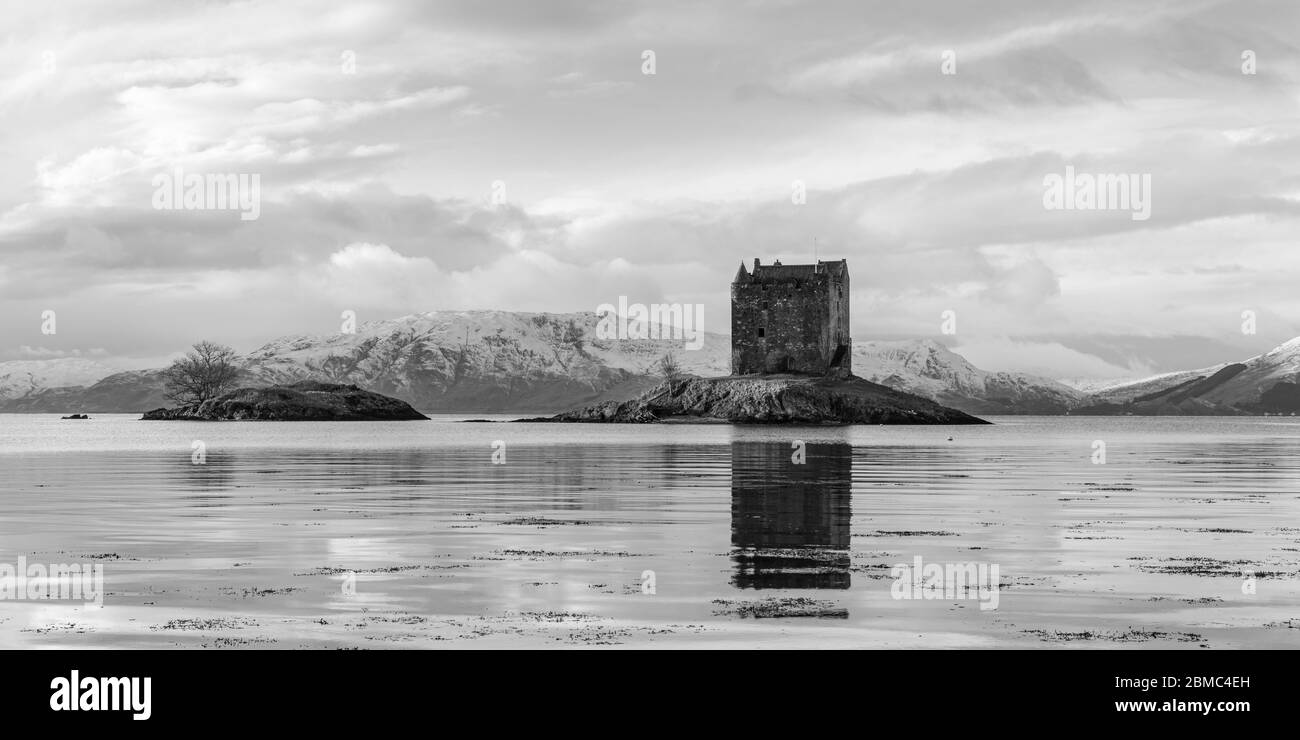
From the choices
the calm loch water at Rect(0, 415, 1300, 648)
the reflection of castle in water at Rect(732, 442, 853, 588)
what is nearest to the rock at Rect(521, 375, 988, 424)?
the reflection of castle in water at Rect(732, 442, 853, 588)

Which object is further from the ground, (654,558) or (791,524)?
(791,524)

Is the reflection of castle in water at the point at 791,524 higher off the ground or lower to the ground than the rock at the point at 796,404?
lower

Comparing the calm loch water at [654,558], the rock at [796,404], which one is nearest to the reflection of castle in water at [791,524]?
the calm loch water at [654,558]

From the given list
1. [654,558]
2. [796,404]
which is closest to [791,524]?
[654,558]

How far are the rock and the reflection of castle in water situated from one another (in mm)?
116232

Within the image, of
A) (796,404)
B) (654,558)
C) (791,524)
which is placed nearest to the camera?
(654,558)

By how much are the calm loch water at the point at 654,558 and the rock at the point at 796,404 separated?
124946 millimetres

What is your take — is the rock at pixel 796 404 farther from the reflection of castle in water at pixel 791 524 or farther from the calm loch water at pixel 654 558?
the calm loch water at pixel 654 558

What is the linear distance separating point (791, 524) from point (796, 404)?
Result: 152m

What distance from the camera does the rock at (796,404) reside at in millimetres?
185875

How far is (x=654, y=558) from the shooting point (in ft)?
91.8

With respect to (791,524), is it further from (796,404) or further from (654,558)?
(796,404)
